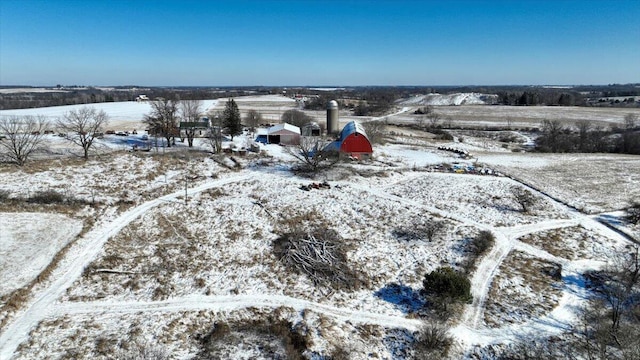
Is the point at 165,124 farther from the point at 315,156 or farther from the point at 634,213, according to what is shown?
the point at 634,213

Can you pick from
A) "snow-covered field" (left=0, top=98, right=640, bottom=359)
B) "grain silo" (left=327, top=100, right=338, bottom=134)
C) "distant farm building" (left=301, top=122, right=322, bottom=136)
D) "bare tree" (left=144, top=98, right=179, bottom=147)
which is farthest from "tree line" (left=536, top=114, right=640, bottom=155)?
"bare tree" (left=144, top=98, right=179, bottom=147)

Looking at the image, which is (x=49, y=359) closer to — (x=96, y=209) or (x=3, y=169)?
(x=96, y=209)

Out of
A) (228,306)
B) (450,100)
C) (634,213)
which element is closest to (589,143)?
(634,213)

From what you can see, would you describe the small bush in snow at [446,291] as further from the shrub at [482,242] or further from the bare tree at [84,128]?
the bare tree at [84,128]

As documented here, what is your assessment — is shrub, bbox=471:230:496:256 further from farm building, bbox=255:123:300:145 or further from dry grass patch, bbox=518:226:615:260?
farm building, bbox=255:123:300:145

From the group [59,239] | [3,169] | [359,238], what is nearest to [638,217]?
[359,238]

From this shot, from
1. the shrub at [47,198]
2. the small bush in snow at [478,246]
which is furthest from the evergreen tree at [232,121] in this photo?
the small bush in snow at [478,246]
